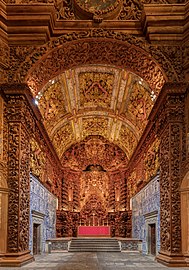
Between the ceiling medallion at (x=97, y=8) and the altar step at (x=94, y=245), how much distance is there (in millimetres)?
11223

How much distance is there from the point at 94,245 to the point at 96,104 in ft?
22.6

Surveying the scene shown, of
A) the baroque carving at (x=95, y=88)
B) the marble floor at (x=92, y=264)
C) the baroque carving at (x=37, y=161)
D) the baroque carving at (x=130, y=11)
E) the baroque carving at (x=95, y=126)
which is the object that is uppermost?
the baroque carving at (x=130, y=11)

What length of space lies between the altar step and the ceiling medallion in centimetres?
1122

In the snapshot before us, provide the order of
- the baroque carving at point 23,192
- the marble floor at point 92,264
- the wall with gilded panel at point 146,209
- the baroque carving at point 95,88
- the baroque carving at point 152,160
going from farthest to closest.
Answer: the baroque carving at point 95,88 < the baroque carving at point 152,160 < the wall with gilded panel at point 146,209 < the baroque carving at point 23,192 < the marble floor at point 92,264

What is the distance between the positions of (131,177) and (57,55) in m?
13.6

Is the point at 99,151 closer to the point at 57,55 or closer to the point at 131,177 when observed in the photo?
the point at 131,177

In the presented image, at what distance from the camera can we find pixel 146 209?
695 inches

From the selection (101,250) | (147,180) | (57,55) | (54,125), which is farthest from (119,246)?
(57,55)

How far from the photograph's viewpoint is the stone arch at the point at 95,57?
38.3 feet

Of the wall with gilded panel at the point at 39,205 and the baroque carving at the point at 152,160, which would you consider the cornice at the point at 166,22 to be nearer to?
the baroque carving at the point at 152,160

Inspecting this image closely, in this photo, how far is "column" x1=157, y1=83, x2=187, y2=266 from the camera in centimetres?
1061

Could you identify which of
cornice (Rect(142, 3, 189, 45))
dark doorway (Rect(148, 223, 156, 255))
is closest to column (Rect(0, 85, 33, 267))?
cornice (Rect(142, 3, 189, 45))

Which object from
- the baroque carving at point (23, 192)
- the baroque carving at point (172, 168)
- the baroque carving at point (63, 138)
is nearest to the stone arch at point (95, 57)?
the baroque carving at point (172, 168)

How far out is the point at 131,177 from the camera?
80.9 feet
